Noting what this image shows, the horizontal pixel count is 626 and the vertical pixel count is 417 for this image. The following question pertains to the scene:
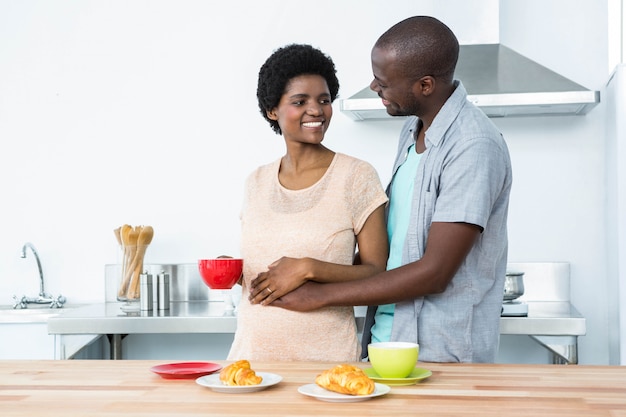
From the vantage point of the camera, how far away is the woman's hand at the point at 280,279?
1.83m

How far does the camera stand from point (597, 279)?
11.4ft

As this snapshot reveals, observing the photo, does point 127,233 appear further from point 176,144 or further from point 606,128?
point 606,128

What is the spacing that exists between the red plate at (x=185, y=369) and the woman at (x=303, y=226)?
0.33m

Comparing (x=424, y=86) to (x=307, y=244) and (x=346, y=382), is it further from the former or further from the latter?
(x=346, y=382)

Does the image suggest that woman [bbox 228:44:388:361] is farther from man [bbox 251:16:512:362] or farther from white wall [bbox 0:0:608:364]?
white wall [bbox 0:0:608:364]

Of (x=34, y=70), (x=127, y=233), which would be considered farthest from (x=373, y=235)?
(x=34, y=70)

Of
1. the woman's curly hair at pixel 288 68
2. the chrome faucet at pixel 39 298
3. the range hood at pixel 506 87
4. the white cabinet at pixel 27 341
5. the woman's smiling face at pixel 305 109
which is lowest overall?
the white cabinet at pixel 27 341

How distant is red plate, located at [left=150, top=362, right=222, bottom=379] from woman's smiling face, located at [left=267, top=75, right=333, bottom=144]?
67cm

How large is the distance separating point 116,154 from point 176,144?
0.27 m

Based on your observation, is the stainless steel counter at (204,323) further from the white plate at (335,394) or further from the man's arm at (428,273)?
the white plate at (335,394)

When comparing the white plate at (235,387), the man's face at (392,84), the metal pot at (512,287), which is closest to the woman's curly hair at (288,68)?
the man's face at (392,84)

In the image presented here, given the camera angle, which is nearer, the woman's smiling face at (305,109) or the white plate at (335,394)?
the white plate at (335,394)

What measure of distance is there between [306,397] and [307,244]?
2.17 ft

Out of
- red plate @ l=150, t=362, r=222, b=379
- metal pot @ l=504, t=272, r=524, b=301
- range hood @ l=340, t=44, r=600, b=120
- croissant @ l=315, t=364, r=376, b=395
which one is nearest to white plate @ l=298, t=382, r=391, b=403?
croissant @ l=315, t=364, r=376, b=395
